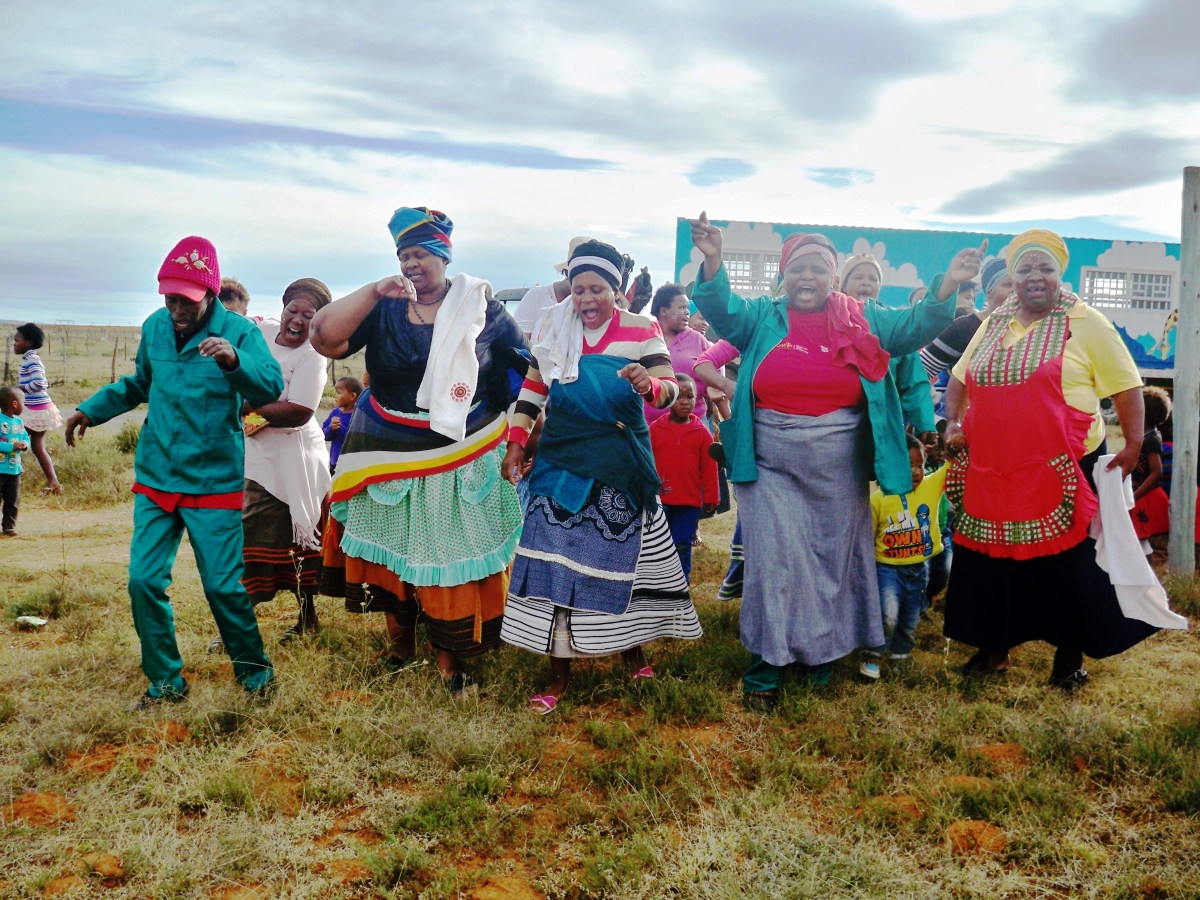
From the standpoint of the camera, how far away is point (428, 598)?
13.9 ft

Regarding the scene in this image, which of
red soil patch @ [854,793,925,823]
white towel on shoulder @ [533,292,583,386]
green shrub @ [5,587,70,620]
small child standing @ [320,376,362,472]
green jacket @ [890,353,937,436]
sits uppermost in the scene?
white towel on shoulder @ [533,292,583,386]

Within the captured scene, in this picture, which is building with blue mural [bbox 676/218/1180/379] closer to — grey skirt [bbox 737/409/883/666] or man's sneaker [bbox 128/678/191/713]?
grey skirt [bbox 737/409/883/666]

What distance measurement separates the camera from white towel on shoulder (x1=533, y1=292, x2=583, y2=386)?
13.6 ft

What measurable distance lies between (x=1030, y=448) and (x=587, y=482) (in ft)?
6.75

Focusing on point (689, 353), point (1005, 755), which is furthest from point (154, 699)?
point (689, 353)

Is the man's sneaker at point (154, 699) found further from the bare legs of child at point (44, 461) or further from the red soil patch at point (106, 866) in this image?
the bare legs of child at point (44, 461)

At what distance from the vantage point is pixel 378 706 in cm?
Result: 396

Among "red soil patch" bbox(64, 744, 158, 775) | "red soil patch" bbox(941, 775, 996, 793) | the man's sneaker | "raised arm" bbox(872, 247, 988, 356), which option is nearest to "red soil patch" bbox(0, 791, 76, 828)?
"red soil patch" bbox(64, 744, 158, 775)

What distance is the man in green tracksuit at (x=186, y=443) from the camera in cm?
386

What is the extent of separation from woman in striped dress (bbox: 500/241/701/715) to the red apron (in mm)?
1548

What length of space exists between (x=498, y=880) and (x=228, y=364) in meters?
2.26

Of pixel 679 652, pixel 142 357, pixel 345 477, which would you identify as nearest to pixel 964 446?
pixel 679 652

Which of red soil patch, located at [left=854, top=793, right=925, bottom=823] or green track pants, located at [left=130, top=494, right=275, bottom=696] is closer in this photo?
red soil patch, located at [left=854, top=793, right=925, bottom=823]

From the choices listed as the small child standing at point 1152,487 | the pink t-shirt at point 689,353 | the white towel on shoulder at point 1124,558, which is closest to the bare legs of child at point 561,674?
the white towel on shoulder at point 1124,558
